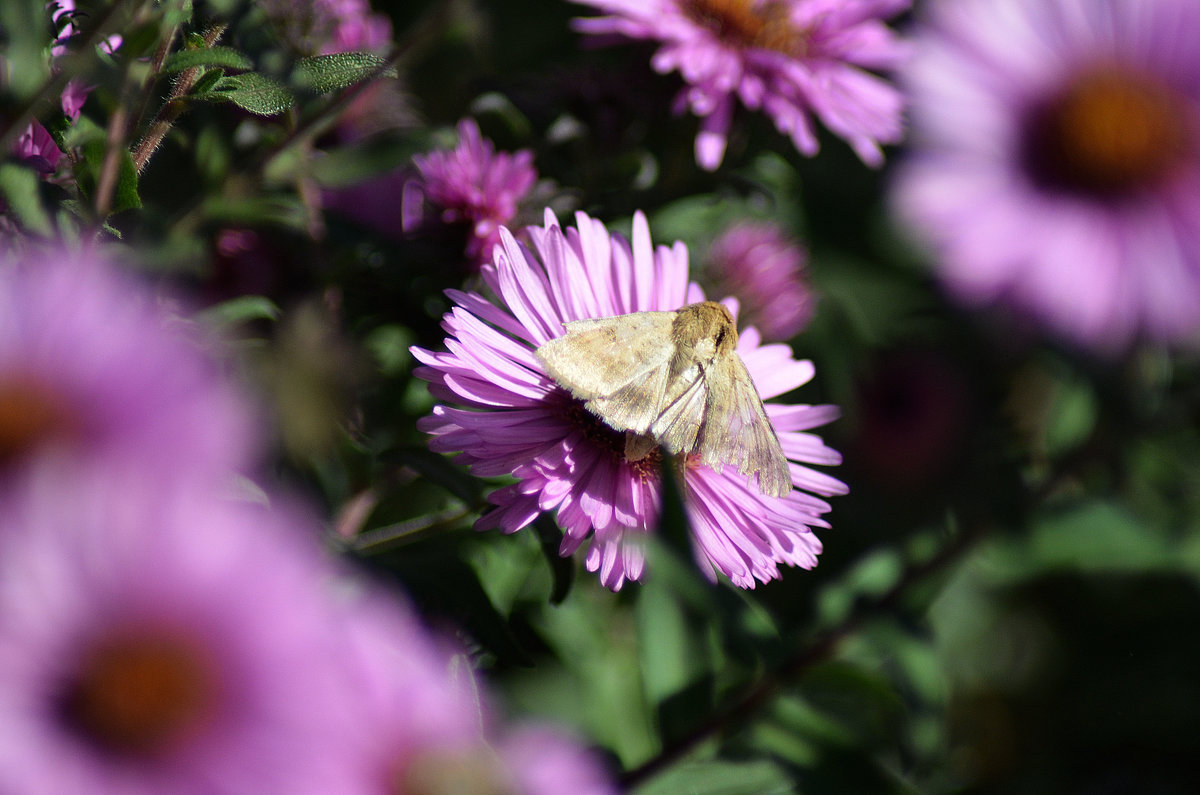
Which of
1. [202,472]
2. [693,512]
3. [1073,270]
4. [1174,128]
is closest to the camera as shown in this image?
[202,472]

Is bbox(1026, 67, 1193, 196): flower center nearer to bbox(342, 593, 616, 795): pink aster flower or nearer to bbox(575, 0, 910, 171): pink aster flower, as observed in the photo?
bbox(575, 0, 910, 171): pink aster flower

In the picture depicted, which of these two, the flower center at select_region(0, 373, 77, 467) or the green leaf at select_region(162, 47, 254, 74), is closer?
the flower center at select_region(0, 373, 77, 467)

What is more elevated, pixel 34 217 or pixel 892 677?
pixel 34 217

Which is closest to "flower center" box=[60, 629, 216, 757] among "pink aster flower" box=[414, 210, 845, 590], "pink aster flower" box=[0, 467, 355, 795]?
"pink aster flower" box=[0, 467, 355, 795]

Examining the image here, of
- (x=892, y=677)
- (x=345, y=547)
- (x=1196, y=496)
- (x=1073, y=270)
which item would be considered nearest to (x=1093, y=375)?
(x=1073, y=270)

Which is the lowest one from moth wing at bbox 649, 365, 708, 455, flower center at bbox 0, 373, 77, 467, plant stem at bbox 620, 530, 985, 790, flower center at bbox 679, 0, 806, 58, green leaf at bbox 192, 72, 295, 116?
plant stem at bbox 620, 530, 985, 790

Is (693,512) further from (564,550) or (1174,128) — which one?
(1174,128)

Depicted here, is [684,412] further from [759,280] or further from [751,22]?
[751,22]

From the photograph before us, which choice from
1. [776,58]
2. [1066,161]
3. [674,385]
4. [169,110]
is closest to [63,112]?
[169,110]
